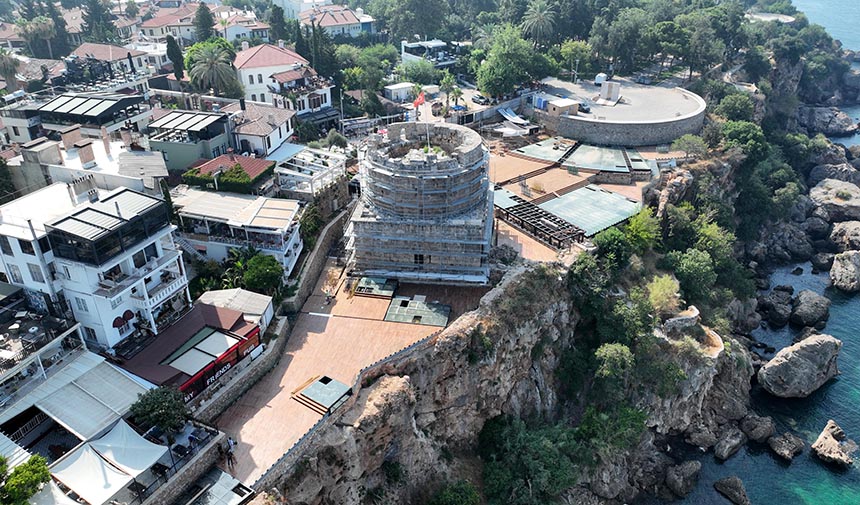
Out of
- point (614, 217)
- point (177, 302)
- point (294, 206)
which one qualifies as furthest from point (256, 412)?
point (614, 217)

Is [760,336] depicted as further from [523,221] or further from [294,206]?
[294,206]

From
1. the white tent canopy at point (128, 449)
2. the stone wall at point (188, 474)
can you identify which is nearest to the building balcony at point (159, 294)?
the white tent canopy at point (128, 449)

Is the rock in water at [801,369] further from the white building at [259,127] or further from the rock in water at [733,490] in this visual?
the white building at [259,127]

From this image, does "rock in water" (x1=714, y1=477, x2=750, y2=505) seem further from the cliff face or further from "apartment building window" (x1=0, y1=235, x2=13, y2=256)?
"apartment building window" (x1=0, y1=235, x2=13, y2=256)

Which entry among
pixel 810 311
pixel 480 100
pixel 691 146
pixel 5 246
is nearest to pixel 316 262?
pixel 5 246

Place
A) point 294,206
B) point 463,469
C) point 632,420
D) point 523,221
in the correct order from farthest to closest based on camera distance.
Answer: point 523,221 → point 294,206 → point 632,420 → point 463,469

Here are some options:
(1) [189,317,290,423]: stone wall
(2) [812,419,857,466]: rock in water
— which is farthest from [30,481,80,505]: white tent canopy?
(2) [812,419,857,466]: rock in water

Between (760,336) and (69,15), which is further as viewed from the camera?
(69,15)
